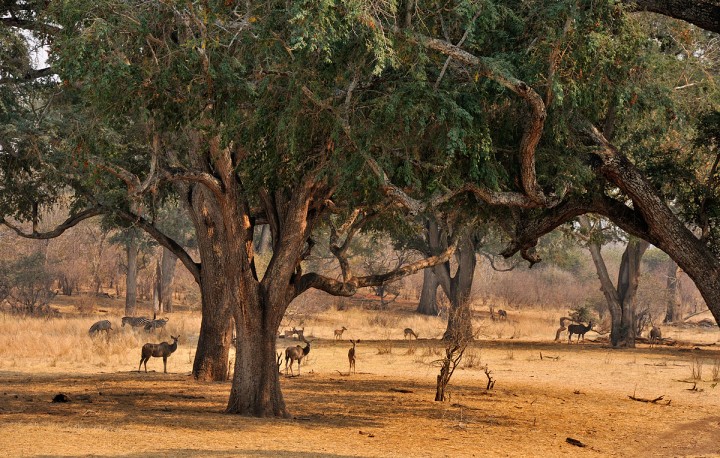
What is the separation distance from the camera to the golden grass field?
42.8 feet

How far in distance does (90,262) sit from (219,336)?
41.1 m

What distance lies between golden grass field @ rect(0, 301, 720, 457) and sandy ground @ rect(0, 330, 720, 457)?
0.12ft

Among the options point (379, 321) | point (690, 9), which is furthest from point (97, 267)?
point (690, 9)

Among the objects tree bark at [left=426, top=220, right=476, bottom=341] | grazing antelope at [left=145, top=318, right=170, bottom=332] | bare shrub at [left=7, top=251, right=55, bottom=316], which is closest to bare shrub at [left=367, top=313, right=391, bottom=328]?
tree bark at [left=426, top=220, right=476, bottom=341]

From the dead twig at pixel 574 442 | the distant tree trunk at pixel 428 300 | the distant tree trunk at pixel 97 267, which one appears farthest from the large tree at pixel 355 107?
the distant tree trunk at pixel 97 267

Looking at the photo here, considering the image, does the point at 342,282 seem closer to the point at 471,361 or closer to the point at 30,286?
the point at 471,361

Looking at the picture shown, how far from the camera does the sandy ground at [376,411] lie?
12836mm

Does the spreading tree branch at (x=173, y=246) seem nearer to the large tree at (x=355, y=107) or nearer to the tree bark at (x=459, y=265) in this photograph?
the large tree at (x=355, y=107)

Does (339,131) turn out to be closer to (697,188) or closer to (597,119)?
(597,119)

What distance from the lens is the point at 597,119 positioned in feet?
46.1

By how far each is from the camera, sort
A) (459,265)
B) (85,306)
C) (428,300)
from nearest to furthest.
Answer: (459,265)
(85,306)
(428,300)

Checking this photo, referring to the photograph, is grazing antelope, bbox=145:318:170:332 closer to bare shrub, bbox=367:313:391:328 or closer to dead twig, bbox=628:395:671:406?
bare shrub, bbox=367:313:391:328

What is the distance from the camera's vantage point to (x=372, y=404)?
Result: 1830 centimetres

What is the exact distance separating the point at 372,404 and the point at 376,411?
3.24 feet
